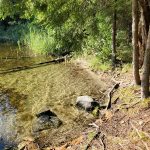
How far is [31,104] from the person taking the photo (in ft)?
43.9

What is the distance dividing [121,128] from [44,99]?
510 cm

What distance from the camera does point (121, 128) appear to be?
9.43 m

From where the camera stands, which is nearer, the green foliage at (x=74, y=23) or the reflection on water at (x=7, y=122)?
the reflection on water at (x=7, y=122)

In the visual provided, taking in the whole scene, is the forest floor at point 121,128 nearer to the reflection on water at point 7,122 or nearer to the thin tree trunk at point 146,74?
the thin tree trunk at point 146,74

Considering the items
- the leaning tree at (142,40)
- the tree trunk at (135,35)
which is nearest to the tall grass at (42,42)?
the leaning tree at (142,40)

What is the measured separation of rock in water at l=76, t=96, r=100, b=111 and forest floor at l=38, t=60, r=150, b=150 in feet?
1.74

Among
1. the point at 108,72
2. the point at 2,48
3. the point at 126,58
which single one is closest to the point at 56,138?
the point at 108,72

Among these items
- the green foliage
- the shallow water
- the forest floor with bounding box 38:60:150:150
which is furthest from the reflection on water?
the green foliage

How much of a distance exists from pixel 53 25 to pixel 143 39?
419 inches

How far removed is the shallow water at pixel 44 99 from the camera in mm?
10555

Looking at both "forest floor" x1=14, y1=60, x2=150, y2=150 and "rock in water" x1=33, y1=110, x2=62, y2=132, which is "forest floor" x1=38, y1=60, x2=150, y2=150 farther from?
"rock in water" x1=33, y1=110, x2=62, y2=132

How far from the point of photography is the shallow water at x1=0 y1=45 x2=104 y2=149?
34.6 feet

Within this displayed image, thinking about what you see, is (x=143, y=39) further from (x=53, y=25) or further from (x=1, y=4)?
(x=53, y=25)

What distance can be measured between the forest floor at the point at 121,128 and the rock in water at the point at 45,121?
128cm
